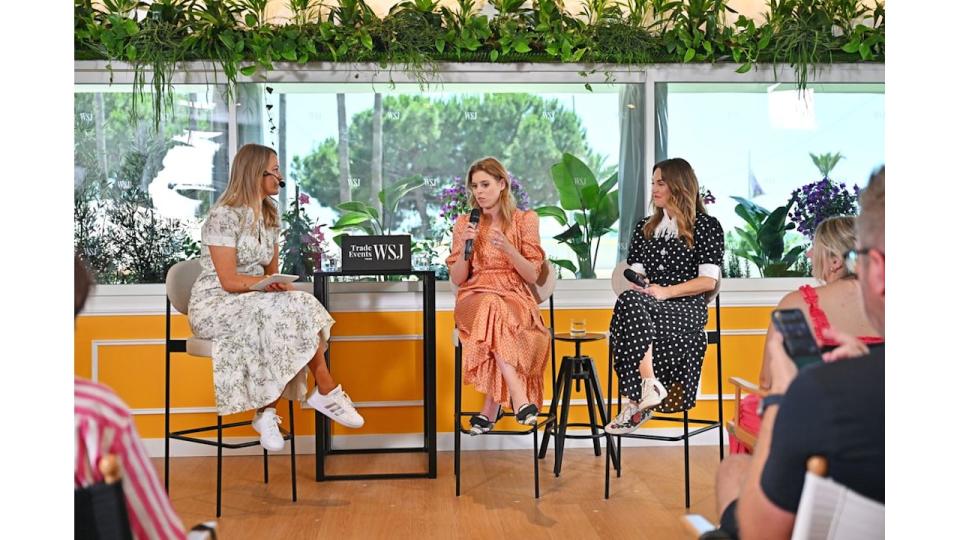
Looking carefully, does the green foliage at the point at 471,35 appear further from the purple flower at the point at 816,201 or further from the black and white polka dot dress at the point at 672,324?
the black and white polka dot dress at the point at 672,324

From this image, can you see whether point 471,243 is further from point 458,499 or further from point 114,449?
point 114,449

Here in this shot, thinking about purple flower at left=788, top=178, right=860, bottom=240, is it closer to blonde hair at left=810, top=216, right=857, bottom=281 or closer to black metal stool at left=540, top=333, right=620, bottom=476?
black metal stool at left=540, top=333, right=620, bottom=476

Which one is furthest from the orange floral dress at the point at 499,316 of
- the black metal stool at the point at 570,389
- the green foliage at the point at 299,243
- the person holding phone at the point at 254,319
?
the green foliage at the point at 299,243

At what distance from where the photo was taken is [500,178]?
149 inches

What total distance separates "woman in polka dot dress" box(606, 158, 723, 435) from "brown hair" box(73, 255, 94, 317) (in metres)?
2.32

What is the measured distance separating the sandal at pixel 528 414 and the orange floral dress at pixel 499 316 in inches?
Answer: 6.3

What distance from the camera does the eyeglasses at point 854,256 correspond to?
52.5 inches

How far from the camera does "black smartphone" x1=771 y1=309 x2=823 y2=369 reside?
1336 millimetres

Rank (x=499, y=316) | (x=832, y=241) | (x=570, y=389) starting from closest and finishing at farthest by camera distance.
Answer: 1. (x=832, y=241)
2. (x=499, y=316)
3. (x=570, y=389)

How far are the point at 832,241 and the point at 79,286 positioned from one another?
1.33 m

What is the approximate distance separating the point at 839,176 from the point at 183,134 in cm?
317

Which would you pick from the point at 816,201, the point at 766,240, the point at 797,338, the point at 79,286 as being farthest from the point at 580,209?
the point at 79,286

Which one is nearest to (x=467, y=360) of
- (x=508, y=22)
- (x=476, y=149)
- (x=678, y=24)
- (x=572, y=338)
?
(x=572, y=338)
